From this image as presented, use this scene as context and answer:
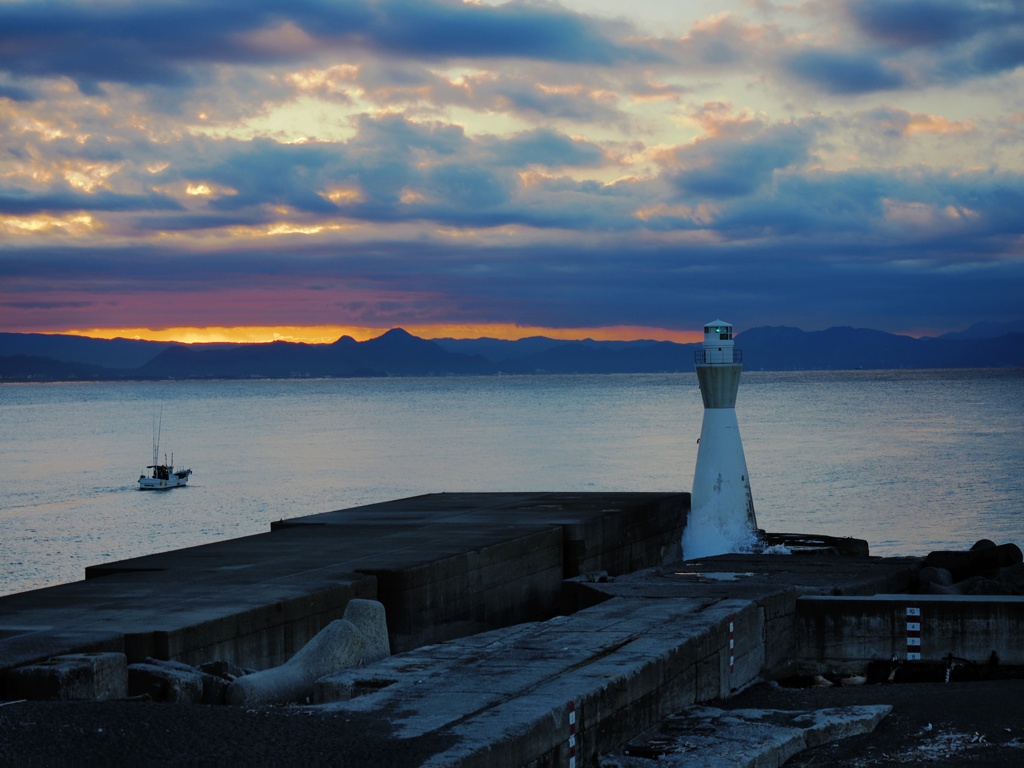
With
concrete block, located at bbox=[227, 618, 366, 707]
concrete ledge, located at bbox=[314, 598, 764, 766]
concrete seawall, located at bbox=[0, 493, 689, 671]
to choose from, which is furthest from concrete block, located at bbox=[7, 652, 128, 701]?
concrete ledge, located at bbox=[314, 598, 764, 766]

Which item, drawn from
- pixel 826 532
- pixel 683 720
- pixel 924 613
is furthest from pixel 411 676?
pixel 826 532

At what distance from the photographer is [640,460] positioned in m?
63.7

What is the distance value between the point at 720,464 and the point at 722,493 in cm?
59

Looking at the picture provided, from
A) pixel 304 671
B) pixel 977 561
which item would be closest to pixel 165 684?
pixel 304 671

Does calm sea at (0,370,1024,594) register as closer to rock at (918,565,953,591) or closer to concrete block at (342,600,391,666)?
rock at (918,565,953,591)

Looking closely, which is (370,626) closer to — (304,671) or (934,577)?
(304,671)

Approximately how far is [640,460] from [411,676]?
54.2 metres

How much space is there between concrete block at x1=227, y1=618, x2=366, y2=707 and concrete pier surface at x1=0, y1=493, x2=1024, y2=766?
1.40 feet

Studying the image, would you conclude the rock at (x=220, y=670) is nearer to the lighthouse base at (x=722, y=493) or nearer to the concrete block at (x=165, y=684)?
the concrete block at (x=165, y=684)

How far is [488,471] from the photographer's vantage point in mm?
61594

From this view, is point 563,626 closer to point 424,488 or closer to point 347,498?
point 347,498

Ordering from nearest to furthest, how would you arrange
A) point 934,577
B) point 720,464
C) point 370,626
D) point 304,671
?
point 304,671 < point 370,626 < point 934,577 < point 720,464

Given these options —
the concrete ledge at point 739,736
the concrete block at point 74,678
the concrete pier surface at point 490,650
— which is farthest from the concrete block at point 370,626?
the concrete ledge at point 739,736

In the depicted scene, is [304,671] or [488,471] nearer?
[304,671]
